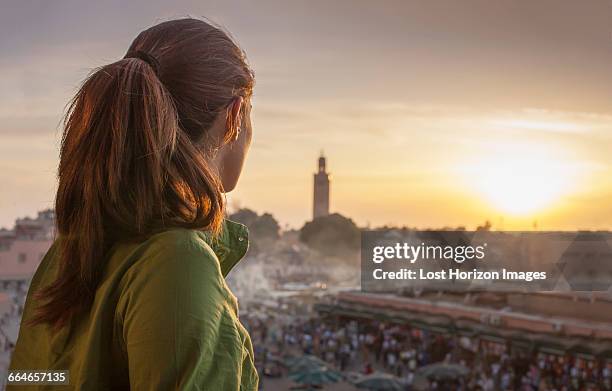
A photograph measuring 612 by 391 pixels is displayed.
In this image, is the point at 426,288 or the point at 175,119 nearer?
the point at 175,119

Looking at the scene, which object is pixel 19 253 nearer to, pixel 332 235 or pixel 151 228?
pixel 332 235

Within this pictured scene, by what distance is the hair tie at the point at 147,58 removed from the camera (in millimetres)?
405

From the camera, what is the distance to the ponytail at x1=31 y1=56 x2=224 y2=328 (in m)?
0.36

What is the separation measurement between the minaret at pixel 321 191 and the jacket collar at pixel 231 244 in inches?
1188

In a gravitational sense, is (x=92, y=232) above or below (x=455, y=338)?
above

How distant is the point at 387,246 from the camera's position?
9.08 m

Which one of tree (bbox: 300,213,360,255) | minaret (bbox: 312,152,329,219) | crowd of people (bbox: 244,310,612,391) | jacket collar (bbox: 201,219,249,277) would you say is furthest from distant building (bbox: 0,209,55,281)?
minaret (bbox: 312,152,329,219)

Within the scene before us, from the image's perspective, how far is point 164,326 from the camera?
311 mm

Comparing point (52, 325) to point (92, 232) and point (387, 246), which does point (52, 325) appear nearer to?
point (92, 232)

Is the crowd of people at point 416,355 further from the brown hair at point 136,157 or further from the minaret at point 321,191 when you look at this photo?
the minaret at point 321,191

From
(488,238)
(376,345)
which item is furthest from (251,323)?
(488,238)

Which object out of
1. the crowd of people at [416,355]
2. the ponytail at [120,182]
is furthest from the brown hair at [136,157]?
the crowd of people at [416,355]

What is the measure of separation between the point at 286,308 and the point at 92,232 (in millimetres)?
12896

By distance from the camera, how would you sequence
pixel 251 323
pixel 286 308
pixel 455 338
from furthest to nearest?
pixel 286 308 < pixel 251 323 < pixel 455 338
